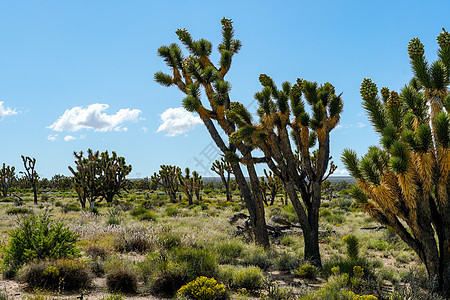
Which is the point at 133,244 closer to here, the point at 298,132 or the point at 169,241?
the point at 169,241

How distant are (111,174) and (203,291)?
2341 centimetres

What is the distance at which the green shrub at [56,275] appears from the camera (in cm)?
611

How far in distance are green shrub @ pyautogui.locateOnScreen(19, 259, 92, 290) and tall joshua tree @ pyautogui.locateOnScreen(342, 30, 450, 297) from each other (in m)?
5.91

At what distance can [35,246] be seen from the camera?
7.09 meters

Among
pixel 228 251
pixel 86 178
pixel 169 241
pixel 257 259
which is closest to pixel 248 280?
pixel 257 259

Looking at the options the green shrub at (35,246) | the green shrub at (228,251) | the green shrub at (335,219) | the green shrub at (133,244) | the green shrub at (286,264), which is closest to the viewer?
the green shrub at (35,246)

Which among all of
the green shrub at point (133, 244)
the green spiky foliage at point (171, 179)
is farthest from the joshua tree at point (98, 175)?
the green shrub at point (133, 244)

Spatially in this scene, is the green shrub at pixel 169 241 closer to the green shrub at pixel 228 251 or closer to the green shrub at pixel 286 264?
the green shrub at pixel 228 251

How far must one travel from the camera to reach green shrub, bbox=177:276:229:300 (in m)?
5.64

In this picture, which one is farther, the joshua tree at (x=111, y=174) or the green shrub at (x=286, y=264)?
the joshua tree at (x=111, y=174)

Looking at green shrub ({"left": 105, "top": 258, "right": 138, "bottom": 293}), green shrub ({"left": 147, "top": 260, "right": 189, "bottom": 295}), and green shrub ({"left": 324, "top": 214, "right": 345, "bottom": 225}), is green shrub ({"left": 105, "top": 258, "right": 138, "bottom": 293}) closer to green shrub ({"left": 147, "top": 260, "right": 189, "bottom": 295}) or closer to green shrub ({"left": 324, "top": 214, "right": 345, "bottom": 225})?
green shrub ({"left": 147, "top": 260, "right": 189, "bottom": 295})

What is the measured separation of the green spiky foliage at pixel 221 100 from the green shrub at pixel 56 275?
199 inches

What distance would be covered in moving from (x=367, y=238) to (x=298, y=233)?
279 cm

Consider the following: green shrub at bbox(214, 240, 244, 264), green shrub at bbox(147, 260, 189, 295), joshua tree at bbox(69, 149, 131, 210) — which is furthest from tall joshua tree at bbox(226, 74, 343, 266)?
joshua tree at bbox(69, 149, 131, 210)
